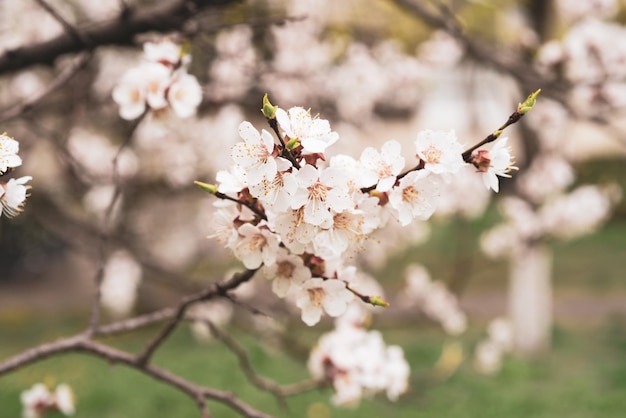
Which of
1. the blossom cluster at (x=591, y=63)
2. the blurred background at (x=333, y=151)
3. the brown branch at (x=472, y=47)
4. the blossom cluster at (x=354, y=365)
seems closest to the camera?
the blossom cluster at (x=354, y=365)

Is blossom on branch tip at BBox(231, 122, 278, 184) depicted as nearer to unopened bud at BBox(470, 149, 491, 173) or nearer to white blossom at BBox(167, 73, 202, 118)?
unopened bud at BBox(470, 149, 491, 173)

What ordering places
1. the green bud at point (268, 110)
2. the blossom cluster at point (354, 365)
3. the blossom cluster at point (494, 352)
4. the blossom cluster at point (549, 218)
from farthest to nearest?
the blossom cluster at point (494, 352) < the blossom cluster at point (549, 218) < the blossom cluster at point (354, 365) < the green bud at point (268, 110)

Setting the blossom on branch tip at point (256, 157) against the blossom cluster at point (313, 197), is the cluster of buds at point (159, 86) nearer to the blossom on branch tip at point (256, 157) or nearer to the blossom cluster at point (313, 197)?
the blossom cluster at point (313, 197)

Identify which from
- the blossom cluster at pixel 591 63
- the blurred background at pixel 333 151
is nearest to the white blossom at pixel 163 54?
the blurred background at pixel 333 151

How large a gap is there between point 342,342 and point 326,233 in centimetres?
85

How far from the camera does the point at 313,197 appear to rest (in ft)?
3.53

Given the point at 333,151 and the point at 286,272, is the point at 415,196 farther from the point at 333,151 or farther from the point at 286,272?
the point at 333,151

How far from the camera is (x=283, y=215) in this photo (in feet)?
3.63

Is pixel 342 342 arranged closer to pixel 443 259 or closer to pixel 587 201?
pixel 587 201

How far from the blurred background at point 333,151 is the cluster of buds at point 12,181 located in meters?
0.72

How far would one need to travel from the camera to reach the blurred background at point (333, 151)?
3.12 m

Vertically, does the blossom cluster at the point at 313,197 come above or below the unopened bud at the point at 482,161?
below

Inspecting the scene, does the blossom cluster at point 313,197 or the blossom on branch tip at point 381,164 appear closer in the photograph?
the blossom cluster at point 313,197

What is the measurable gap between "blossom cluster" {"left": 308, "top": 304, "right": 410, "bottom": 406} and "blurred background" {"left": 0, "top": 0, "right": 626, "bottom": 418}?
0.67 m
